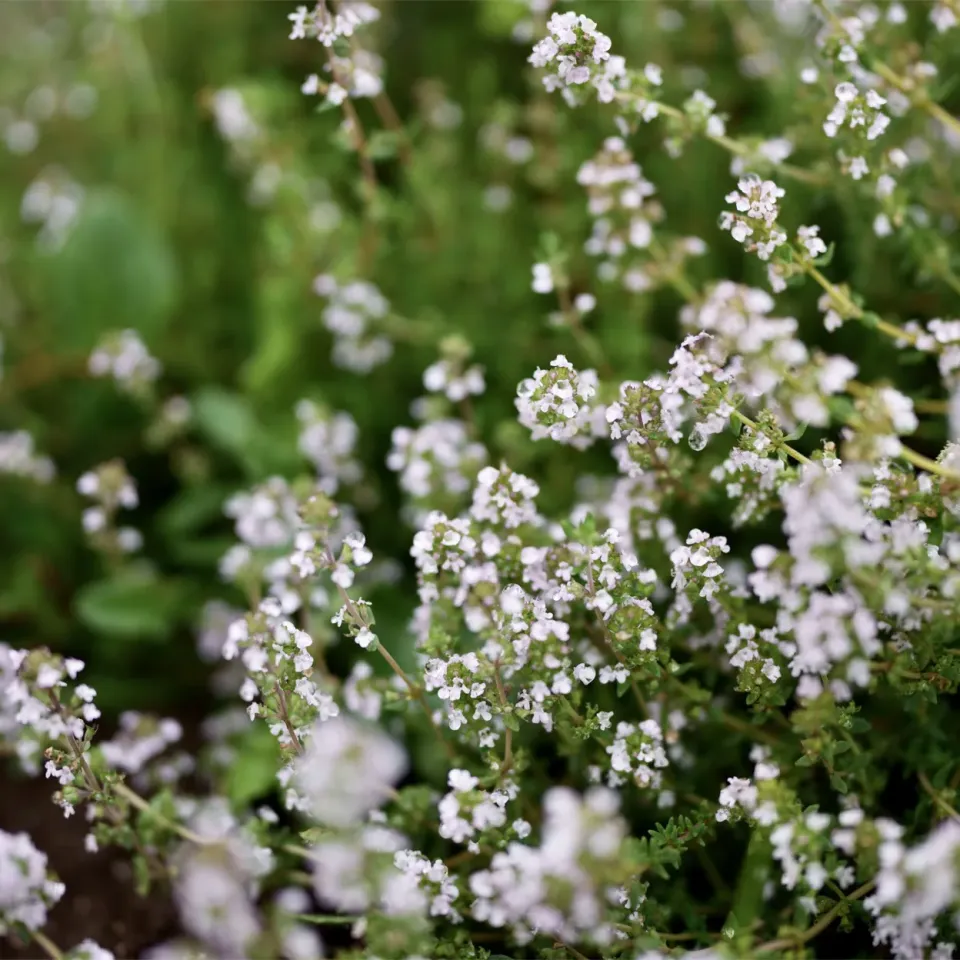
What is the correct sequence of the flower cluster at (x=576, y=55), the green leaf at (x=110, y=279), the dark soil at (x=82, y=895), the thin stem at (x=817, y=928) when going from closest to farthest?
the thin stem at (x=817, y=928), the flower cluster at (x=576, y=55), the dark soil at (x=82, y=895), the green leaf at (x=110, y=279)

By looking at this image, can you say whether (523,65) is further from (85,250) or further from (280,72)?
(85,250)

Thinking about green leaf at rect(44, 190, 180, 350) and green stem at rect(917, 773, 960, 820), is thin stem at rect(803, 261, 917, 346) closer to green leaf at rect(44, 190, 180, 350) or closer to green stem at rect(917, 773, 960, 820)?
green stem at rect(917, 773, 960, 820)

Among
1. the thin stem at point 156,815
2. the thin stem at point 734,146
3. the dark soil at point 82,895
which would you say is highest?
the thin stem at point 734,146

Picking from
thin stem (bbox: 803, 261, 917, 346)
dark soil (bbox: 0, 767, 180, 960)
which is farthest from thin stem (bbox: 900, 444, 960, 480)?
dark soil (bbox: 0, 767, 180, 960)

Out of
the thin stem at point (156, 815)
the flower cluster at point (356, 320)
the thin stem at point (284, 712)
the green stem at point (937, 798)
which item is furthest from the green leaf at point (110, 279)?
the green stem at point (937, 798)

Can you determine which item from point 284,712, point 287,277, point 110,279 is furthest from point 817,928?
point 110,279

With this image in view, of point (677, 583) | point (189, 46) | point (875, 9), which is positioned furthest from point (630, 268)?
point (189, 46)

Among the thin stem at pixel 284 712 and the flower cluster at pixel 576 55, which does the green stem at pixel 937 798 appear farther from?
the flower cluster at pixel 576 55
